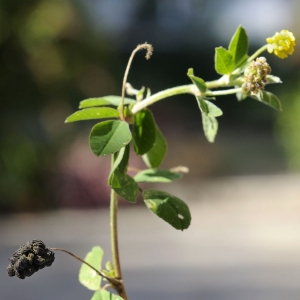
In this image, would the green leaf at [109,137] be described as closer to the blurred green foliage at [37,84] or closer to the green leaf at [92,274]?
the green leaf at [92,274]

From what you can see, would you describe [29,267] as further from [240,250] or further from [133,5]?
[133,5]

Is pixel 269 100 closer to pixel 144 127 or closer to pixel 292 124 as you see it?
pixel 144 127

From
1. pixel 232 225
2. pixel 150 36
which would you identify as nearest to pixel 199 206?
pixel 232 225

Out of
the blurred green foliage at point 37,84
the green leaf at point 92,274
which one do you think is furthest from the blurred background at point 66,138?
the green leaf at point 92,274

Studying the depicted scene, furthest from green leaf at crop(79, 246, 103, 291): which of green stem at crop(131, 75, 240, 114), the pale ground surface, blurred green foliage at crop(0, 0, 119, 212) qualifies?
blurred green foliage at crop(0, 0, 119, 212)

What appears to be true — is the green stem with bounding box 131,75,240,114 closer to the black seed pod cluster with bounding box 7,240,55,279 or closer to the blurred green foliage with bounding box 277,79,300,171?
the black seed pod cluster with bounding box 7,240,55,279
